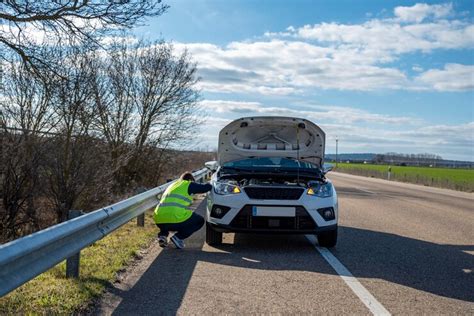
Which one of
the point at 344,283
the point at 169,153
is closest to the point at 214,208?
the point at 344,283

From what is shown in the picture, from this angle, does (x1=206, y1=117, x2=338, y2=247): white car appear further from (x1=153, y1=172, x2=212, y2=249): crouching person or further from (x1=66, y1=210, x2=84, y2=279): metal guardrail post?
(x1=66, y1=210, x2=84, y2=279): metal guardrail post

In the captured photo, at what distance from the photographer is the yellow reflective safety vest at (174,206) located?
7.45 metres

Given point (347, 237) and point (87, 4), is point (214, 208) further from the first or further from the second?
point (87, 4)

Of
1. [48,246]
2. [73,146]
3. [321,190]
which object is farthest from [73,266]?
[73,146]

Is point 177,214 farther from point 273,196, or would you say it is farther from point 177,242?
point 273,196

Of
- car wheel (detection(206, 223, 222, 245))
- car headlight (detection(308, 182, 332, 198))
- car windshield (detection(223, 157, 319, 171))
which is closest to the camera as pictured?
car headlight (detection(308, 182, 332, 198))

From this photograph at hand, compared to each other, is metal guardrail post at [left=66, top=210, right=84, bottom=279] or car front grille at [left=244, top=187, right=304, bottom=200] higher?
car front grille at [left=244, top=187, right=304, bottom=200]

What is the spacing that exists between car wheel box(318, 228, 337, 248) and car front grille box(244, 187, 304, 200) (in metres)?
0.74

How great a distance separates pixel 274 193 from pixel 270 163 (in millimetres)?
1434

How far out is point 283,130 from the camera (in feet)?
31.3

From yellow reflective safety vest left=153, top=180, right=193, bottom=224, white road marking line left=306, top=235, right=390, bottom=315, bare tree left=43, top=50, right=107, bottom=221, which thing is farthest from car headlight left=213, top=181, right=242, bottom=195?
bare tree left=43, top=50, right=107, bottom=221

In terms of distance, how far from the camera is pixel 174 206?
24.6 ft

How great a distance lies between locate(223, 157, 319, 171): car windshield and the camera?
8.61 m

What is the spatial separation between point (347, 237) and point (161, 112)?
13.1 meters
